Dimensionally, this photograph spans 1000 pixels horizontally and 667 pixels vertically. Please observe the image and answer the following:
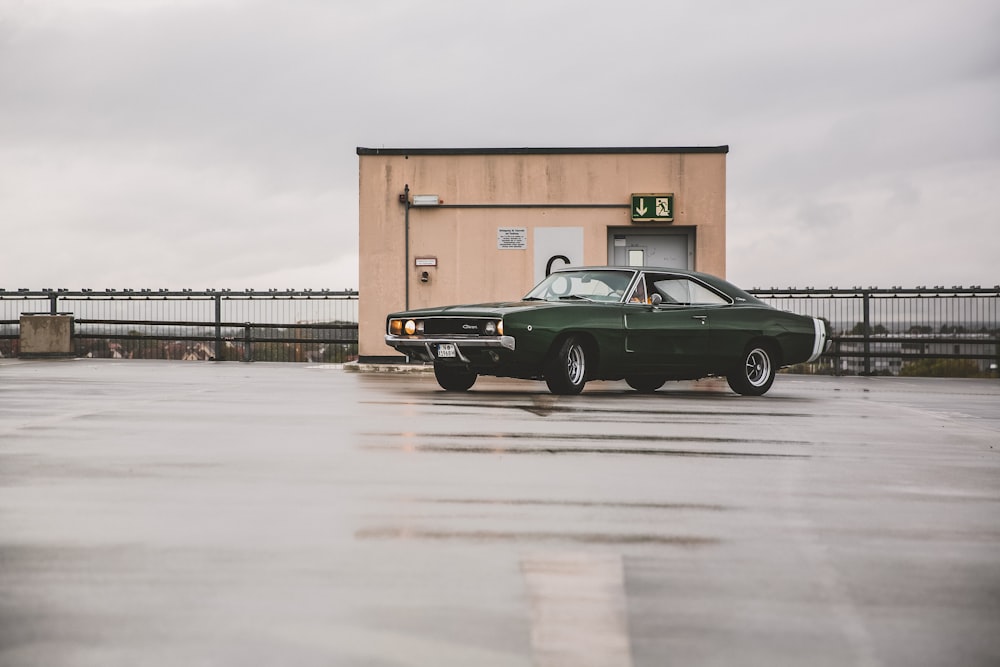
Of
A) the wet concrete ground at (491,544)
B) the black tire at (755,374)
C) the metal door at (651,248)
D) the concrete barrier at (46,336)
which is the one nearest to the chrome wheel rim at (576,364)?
the black tire at (755,374)

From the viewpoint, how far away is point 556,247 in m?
20.9

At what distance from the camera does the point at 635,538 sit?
175 inches

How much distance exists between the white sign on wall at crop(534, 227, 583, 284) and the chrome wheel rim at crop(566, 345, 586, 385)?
8.57 metres

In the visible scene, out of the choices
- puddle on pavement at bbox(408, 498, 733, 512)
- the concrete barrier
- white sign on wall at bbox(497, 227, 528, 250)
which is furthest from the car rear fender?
the concrete barrier

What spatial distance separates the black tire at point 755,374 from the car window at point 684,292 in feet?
2.57

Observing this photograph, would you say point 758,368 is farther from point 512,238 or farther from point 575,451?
point 512,238

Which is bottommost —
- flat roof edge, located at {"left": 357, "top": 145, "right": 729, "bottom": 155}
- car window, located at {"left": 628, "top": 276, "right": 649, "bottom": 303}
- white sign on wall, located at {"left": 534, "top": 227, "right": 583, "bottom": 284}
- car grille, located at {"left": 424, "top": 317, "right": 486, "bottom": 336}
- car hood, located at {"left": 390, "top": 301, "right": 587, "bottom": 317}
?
car grille, located at {"left": 424, "top": 317, "right": 486, "bottom": 336}

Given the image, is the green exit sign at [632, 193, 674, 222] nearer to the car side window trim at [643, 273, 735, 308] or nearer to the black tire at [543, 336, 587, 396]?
the car side window trim at [643, 273, 735, 308]

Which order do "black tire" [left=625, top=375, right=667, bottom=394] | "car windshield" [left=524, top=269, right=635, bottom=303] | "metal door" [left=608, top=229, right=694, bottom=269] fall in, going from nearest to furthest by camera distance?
"car windshield" [left=524, top=269, right=635, bottom=303]
"black tire" [left=625, top=375, right=667, bottom=394]
"metal door" [left=608, top=229, right=694, bottom=269]

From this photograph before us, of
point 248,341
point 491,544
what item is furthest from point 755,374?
point 248,341

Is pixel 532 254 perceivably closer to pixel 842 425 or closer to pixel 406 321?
pixel 406 321

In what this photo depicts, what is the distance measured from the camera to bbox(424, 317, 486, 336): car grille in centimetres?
1187

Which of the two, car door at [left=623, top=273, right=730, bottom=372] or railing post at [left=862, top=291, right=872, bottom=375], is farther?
railing post at [left=862, top=291, right=872, bottom=375]

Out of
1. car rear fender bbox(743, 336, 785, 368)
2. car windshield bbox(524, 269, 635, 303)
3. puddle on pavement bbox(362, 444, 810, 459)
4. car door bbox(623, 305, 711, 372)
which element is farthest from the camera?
car rear fender bbox(743, 336, 785, 368)
